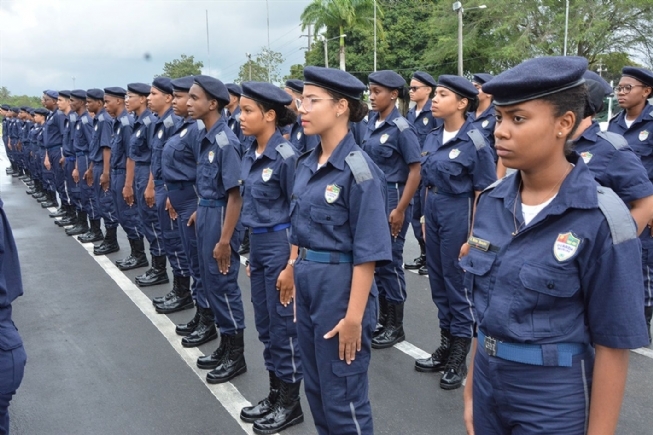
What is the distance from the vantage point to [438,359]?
4277 millimetres

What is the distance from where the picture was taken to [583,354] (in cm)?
172

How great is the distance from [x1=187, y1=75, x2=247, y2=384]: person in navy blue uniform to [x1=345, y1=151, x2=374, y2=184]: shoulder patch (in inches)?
62.3

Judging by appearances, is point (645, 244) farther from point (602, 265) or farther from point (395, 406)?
point (602, 265)

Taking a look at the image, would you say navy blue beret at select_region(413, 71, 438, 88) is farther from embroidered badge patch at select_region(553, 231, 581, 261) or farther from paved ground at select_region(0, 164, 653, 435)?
embroidered badge patch at select_region(553, 231, 581, 261)

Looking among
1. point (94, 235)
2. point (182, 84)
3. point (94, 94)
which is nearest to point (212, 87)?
point (182, 84)

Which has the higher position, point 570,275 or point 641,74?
point 641,74

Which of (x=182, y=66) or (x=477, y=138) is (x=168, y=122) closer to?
(x=477, y=138)

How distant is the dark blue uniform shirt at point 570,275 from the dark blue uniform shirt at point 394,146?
125 inches

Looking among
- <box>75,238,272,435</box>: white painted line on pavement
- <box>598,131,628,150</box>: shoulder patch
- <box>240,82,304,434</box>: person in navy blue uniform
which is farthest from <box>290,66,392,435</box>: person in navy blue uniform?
<box>598,131,628,150</box>: shoulder patch

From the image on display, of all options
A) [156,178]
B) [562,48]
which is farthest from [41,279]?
[562,48]

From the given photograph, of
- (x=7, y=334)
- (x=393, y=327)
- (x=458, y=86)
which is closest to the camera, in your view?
(x=7, y=334)

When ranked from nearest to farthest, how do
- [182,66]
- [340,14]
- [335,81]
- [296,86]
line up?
[335,81]
[296,86]
[340,14]
[182,66]

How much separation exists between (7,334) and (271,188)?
5.43ft

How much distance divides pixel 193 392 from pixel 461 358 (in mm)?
1850
